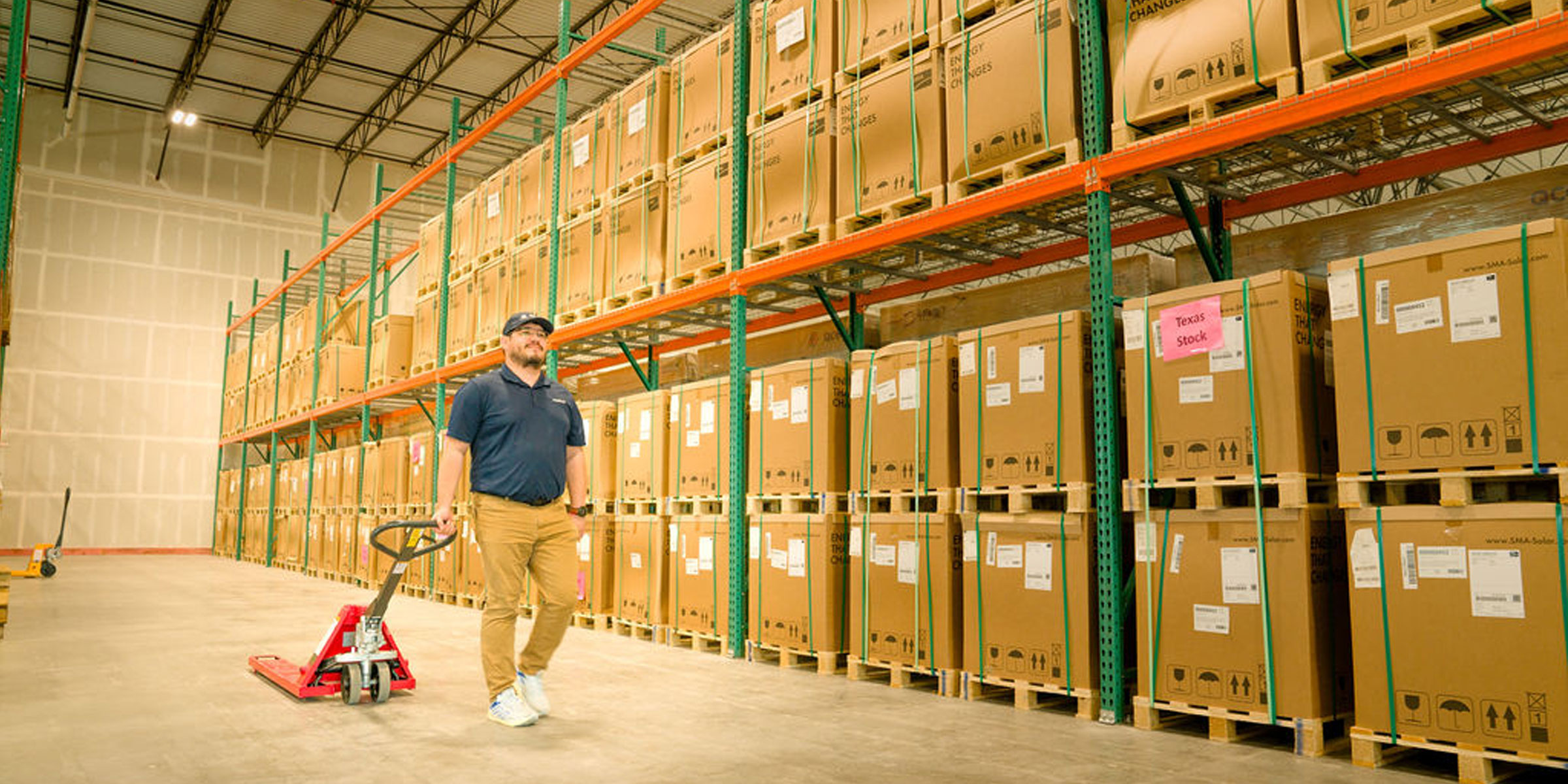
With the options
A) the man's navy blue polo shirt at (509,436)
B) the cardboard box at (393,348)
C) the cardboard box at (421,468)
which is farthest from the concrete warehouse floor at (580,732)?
the cardboard box at (393,348)

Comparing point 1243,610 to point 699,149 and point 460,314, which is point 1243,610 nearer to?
point 699,149

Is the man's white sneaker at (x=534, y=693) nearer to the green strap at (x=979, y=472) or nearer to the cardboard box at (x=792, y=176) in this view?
the green strap at (x=979, y=472)

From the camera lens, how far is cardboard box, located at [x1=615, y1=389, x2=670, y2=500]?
8.02 metres

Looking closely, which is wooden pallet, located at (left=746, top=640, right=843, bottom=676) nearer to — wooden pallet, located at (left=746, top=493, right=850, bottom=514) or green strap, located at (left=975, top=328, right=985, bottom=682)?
wooden pallet, located at (left=746, top=493, right=850, bottom=514)

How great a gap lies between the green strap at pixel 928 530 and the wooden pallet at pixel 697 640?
195 centimetres

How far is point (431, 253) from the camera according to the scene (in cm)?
1294

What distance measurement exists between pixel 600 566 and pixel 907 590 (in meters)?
3.68

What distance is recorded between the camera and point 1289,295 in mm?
4230

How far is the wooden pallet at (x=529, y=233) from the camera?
9.98 meters

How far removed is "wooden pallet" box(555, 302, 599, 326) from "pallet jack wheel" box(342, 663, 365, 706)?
4280 mm

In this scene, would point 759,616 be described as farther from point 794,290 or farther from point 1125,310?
point 1125,310

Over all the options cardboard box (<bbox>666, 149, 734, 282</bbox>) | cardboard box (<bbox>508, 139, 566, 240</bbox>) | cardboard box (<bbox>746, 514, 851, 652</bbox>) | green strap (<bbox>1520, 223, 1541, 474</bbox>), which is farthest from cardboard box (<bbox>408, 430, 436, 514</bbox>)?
green strap (<bbox>1520, 223, 1541, 474</bbox>)

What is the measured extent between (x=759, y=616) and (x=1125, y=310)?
10.4 feet

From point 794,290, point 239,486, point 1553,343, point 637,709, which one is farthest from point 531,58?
point 1553,343
